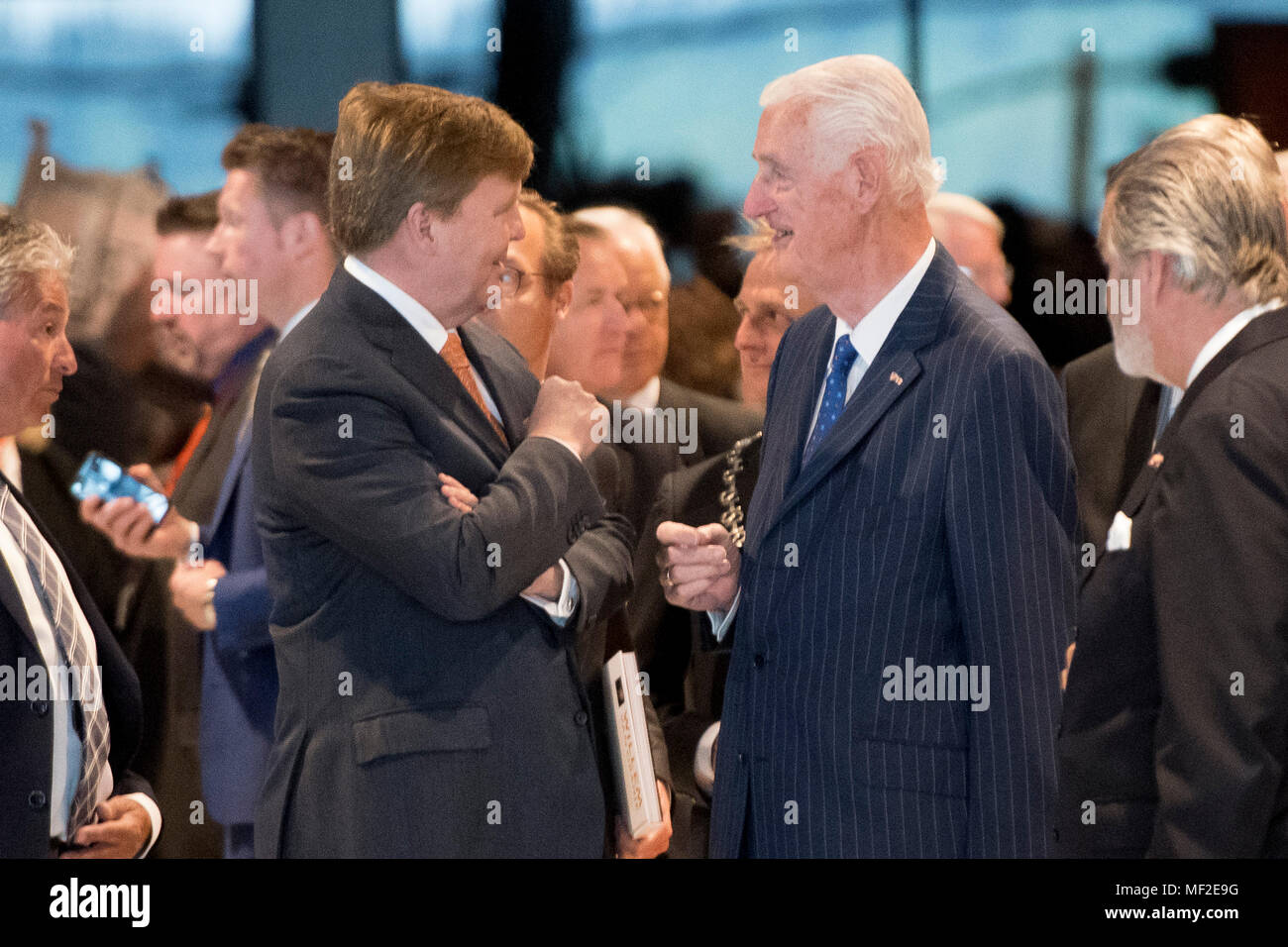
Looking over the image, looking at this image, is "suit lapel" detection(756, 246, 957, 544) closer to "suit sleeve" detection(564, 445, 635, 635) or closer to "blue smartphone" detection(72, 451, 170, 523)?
"suit sleeve" detection(564, 445, 635, 635)

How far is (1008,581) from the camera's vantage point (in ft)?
7.52

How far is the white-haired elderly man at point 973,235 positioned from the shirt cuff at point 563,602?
1.88 m

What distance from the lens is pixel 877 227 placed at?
2.56 metres

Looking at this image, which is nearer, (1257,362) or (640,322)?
(1257,362)

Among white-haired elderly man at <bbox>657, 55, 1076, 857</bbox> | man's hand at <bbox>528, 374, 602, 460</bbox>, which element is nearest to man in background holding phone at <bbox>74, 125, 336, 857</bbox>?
man's hand at <bbox>528, 374, 602, 460</bbox>

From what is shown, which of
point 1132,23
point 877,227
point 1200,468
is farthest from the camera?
point 1132,23

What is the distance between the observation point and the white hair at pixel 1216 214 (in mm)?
2203

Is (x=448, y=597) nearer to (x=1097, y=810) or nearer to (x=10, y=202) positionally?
(x=1097, y=810)

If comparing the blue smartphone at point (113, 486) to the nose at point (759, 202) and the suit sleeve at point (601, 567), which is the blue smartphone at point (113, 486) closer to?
the suit sleeve at point (601, 567)

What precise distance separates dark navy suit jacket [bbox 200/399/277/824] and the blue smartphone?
133 mm

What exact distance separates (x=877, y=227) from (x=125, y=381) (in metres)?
2.41

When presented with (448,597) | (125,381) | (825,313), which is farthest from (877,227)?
(125,381)

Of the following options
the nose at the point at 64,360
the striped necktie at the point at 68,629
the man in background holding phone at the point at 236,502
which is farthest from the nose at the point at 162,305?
the striped necktie at the point at 68,629

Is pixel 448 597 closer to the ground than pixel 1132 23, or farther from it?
closer to the ground
